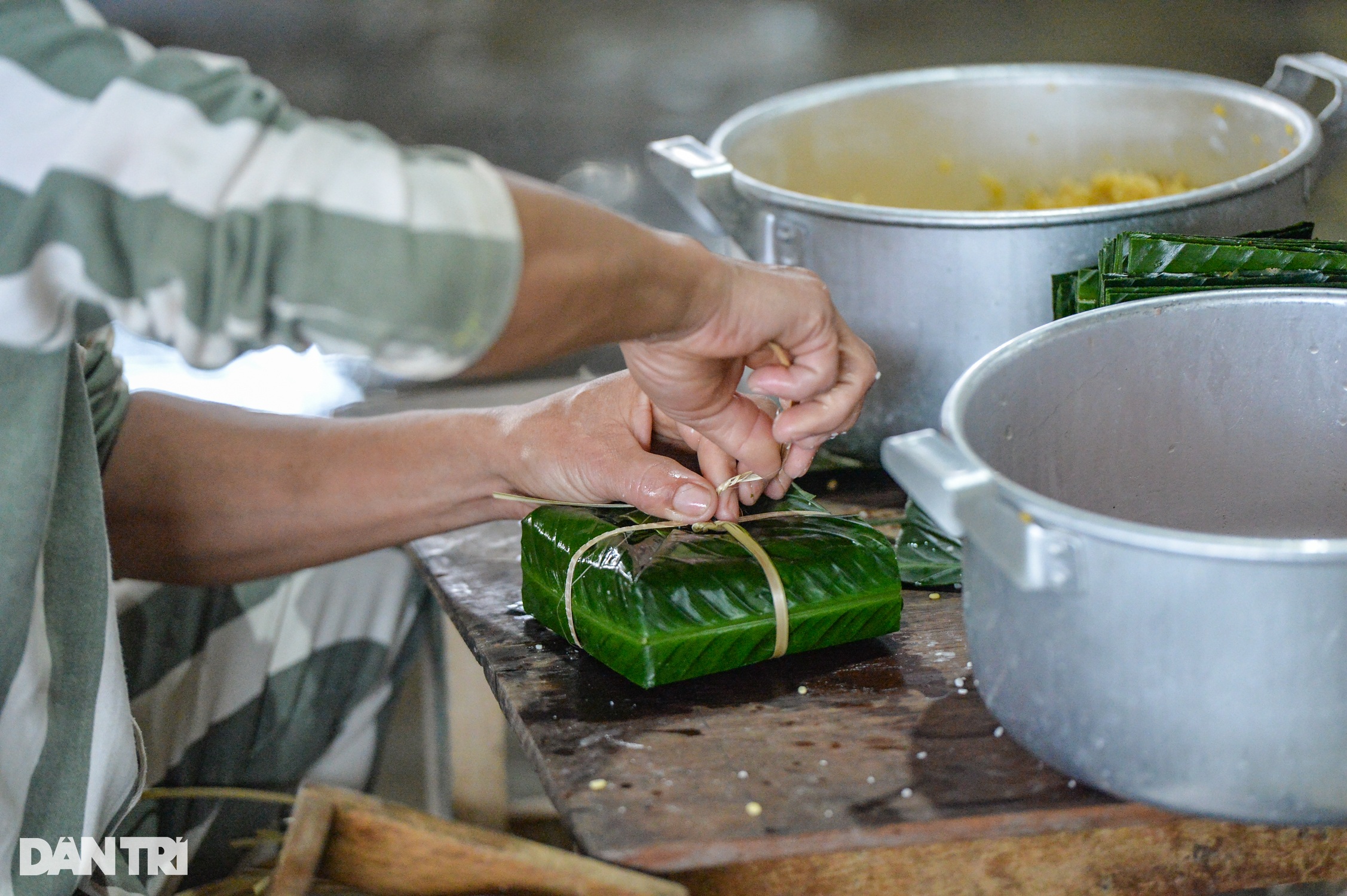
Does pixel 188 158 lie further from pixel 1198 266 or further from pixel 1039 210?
pixel 1039 210

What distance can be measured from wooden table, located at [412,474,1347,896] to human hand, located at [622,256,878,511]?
0.20 m

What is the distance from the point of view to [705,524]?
109 cm

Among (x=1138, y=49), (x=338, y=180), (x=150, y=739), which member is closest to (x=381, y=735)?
(x=150, y=739)

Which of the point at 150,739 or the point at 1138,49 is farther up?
the point at 1138,49

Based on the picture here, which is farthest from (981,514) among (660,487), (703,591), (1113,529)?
(660,487)

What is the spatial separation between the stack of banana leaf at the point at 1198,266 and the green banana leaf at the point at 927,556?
0.80ft

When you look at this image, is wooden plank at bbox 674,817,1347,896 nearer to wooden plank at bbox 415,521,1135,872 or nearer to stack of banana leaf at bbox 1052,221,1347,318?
wooden plank at bbox 415,521,1135,872

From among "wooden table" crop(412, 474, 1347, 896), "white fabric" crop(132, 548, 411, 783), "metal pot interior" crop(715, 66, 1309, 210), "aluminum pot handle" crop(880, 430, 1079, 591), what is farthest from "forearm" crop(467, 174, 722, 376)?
"white fabric" crop(132, 548, 411, 783)

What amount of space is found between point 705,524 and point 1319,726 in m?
0.54

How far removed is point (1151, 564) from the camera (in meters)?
0.65

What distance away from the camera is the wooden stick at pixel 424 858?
0.75 metres

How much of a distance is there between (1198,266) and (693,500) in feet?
1.63

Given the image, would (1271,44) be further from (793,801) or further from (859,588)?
(793,801)
